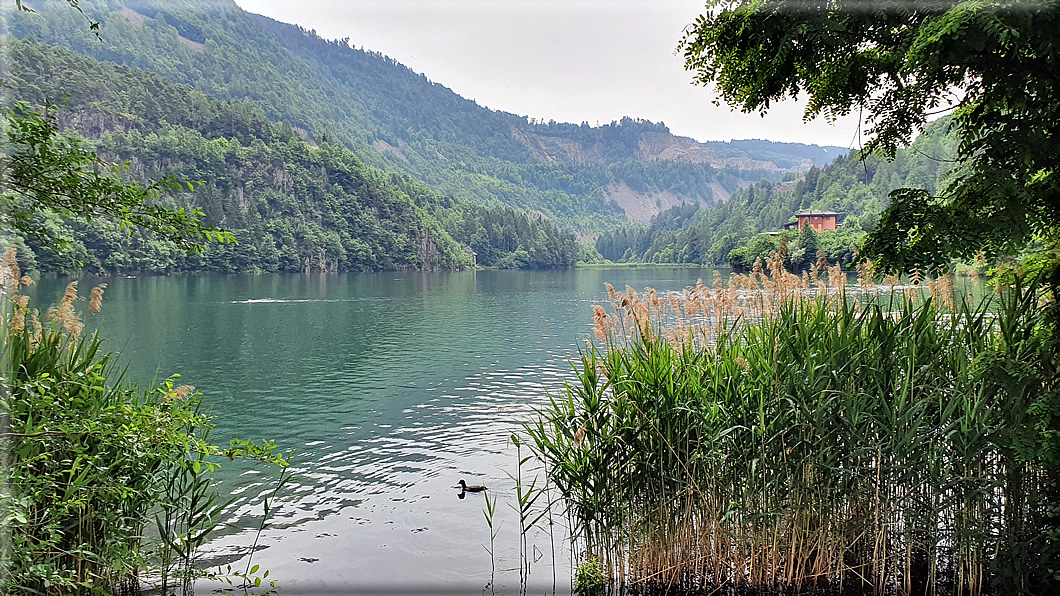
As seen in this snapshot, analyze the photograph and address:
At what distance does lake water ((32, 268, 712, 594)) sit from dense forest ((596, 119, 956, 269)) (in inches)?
193

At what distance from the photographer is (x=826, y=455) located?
4.36 metres

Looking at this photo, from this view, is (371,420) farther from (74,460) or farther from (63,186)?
(63,186)

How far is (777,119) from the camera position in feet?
23.4

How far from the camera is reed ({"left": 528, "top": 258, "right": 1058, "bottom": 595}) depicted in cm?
411

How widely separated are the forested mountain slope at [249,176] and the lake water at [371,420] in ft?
164

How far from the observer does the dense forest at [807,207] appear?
33.1ft

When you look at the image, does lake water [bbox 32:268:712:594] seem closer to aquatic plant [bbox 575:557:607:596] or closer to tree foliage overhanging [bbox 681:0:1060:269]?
aquatic plant [bbox 575:557:607:596]

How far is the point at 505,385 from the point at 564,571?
11.8 meters

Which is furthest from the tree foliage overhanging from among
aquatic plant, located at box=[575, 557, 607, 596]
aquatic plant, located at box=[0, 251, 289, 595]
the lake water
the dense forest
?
the lake water

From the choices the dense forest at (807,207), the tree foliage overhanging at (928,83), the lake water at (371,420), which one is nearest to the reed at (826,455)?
the tree foliage overhanging at (928,83)

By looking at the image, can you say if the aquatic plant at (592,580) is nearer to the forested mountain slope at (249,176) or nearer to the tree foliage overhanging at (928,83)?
the tree foliage overhanging at (928,83)

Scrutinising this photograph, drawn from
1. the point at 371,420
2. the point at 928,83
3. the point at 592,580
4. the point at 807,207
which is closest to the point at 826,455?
the point at 592,580

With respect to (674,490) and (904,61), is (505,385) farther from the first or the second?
(904,61)

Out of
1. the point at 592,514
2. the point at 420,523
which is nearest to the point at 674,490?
the point at 592,514
